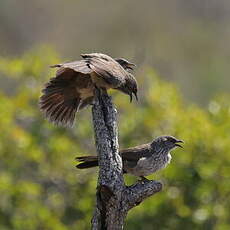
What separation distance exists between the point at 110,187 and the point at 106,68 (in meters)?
0.64

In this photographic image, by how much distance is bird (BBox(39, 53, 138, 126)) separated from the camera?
493 centimetres

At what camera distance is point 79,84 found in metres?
5.27

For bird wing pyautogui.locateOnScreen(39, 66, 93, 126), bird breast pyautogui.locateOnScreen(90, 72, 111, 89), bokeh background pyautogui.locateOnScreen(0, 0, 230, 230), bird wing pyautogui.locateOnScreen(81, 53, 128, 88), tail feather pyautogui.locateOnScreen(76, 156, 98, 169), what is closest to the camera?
bird wing pyautogui.locateOnScreen(81, 53, 128, 88)

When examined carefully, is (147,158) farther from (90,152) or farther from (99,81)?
(90,152)

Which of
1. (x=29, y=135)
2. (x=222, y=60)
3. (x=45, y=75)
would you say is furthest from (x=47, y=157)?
(x=222, y=60)

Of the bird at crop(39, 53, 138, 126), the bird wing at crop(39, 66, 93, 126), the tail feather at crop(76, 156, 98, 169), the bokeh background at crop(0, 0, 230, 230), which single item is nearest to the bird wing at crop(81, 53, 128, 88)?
the bird at crop(39, 53, 138, 126)

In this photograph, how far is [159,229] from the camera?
31.8 ft

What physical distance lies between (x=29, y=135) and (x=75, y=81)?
234 inches

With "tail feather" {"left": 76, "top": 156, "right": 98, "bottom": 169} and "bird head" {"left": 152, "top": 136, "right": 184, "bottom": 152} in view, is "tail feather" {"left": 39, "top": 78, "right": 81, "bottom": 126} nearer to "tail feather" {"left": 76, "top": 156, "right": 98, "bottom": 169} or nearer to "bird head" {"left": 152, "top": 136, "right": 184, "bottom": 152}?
"tail feather" {"left": 76, "top": 156, "right": 98, "bottom": 169}

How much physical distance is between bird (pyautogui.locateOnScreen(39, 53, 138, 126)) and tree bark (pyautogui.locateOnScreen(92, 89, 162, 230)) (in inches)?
8.9

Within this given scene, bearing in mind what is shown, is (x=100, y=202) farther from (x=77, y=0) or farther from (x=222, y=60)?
(x=77, y=0)

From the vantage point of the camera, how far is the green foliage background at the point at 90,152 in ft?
31.4

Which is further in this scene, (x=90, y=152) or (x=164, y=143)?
(x=90, y=152)

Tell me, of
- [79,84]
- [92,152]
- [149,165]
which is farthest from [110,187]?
[92,152]
